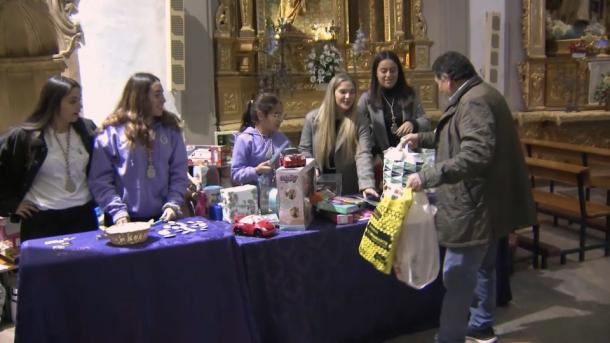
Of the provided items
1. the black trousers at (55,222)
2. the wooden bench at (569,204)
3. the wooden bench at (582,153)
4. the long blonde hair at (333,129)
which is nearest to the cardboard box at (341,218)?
the long blonde hair at (333,129)

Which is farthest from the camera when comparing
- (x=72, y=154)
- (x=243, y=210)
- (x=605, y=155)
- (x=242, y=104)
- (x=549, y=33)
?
(x=549, y=33)

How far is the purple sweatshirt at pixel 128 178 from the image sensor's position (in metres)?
2.91

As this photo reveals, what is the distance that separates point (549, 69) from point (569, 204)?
3.95m

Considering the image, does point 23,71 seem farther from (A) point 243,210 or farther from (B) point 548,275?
(B) point 548,275

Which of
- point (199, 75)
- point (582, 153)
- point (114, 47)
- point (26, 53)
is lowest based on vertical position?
point (582, 153)

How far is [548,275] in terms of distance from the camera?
4.62 meters

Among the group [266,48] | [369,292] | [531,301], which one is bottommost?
[531,301]

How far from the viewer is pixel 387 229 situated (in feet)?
9.25

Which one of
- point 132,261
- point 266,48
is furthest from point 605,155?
point 132,261

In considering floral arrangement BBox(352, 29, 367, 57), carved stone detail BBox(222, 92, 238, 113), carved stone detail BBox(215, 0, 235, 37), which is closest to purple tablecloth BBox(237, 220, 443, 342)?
carved stone detail BBox(222, 92, 238, 113)

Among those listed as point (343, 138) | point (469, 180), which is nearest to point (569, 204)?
point (343, 138)

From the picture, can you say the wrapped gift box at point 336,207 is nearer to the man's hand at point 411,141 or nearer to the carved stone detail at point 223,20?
the man's hand at point 411,141

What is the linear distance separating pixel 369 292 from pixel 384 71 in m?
1.49

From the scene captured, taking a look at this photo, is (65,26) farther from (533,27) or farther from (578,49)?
(578,49)
